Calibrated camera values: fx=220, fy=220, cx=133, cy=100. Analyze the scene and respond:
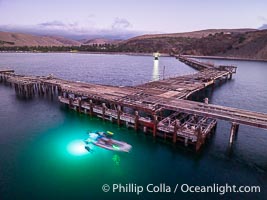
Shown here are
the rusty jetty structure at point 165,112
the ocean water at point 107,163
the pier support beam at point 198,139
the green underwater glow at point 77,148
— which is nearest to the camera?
the ocean water at point 107,163

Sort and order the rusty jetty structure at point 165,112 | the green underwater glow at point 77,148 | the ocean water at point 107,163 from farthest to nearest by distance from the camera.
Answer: the rusty jetty structure at point 165,112 → the green underwater glow at point 77,148 → the ocean water at point 107,163

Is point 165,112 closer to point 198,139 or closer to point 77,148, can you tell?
point 198,139

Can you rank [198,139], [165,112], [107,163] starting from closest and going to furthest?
[107,163] → [198,139] → [165,112]

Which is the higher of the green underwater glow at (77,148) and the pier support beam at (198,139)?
the pier support beam at (198,139)

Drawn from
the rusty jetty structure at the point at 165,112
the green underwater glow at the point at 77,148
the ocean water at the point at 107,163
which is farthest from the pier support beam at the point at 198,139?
the green underwater glow at the point at 77,148

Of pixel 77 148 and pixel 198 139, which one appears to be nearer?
pixel 198 139

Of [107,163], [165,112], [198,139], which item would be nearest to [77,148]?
[107,163]

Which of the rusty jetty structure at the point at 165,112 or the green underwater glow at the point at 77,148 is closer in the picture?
the green underwater glow at the point at 77,148

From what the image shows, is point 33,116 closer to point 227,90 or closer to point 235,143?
point 235,143

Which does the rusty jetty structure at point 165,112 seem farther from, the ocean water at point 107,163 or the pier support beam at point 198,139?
the ocean water at point 107,163

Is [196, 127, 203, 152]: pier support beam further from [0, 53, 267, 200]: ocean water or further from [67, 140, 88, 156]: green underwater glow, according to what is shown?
[67, 140, 88, 156]: green underwater glow

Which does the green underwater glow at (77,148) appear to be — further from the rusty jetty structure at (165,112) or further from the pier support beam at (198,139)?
the pier support beam at (198,139)

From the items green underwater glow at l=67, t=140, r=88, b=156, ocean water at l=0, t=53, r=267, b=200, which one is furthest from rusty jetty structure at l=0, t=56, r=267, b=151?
green underwater glow at l=67, t=140, r=88, b=156
